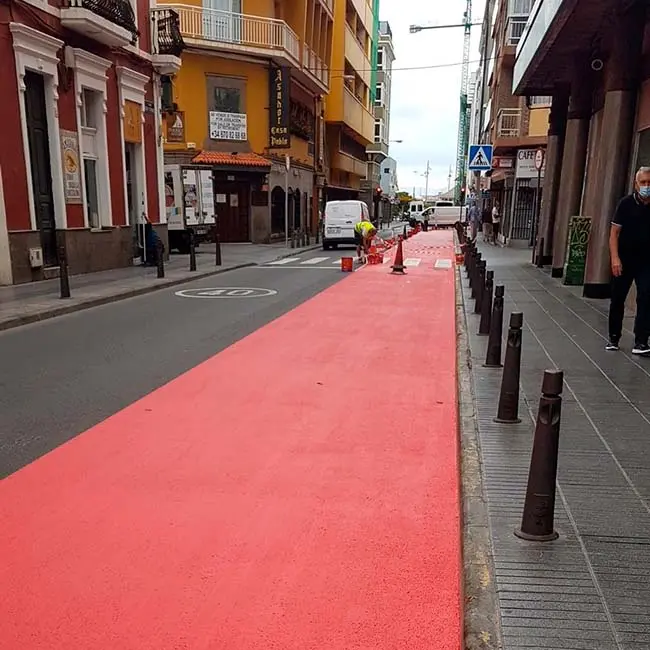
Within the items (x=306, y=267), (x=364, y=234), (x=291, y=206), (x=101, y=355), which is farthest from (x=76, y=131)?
(x=291, y=206)

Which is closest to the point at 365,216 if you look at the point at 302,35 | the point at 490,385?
the point at 302,35

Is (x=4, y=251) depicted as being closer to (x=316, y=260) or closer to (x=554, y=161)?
(x=316, y=260)

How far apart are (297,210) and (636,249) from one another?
2855 centimetres

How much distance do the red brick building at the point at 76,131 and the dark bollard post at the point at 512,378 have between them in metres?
9.53

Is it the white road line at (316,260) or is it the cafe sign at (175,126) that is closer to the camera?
the white road line at (316,260)

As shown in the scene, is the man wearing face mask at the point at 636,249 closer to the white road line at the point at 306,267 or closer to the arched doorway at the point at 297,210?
the white road line at the point at 306,267

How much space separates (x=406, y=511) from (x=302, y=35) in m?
32.7

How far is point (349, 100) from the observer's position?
43.5 meters

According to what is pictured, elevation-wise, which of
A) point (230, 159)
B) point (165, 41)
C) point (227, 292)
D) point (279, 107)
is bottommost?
point (227, 292)

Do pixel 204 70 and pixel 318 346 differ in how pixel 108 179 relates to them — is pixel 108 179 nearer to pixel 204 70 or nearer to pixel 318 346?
pixel 318 346

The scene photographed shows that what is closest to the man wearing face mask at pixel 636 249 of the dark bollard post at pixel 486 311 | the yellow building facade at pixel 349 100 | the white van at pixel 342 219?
the dark bollard post at pixel 486 311

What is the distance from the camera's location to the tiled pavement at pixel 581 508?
2.60 meters

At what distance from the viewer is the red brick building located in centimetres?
1285

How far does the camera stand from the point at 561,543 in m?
3.18
